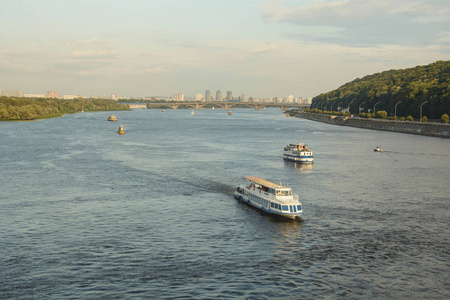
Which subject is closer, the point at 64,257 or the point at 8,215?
the point at 64,257

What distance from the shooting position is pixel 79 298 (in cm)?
3195

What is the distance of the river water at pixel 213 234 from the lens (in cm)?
3466

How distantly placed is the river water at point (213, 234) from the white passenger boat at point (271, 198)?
1.29 meters

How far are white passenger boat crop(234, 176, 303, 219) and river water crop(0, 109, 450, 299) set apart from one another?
1.29m

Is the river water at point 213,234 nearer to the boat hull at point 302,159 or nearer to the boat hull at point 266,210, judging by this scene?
the boat hull at point 266,210

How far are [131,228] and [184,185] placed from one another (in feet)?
75.4

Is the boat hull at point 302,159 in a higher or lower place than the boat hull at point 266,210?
higher

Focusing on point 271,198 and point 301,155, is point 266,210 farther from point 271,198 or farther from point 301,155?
point 301,155

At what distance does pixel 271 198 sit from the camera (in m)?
55.8

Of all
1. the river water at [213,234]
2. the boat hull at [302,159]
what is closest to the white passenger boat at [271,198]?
the river water at [213,234]

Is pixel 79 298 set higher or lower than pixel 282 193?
lower

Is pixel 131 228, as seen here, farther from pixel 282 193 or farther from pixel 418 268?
pixel 418 268

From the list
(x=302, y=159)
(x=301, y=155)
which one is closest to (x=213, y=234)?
(x=302, y=159)

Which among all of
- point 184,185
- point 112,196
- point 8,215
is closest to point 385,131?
point 184,185
